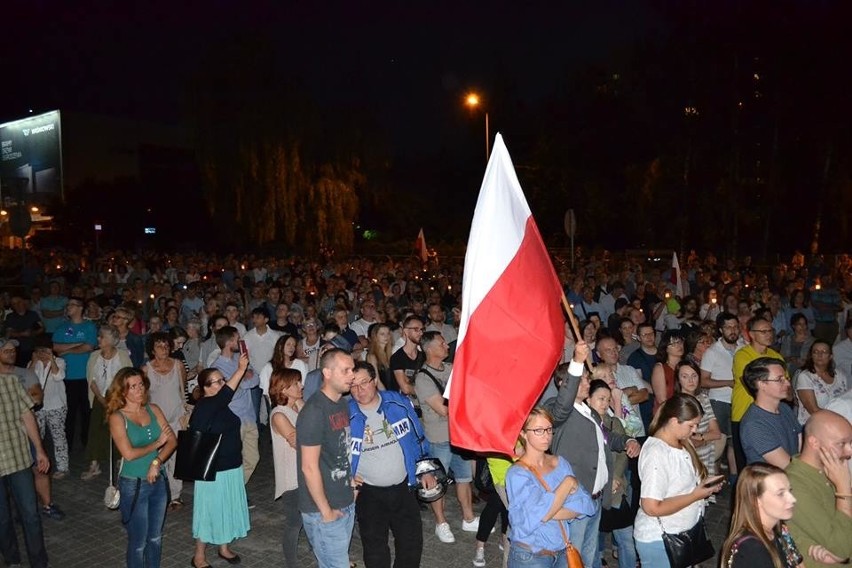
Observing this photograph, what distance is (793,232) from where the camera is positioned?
114 ft

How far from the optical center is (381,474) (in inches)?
203

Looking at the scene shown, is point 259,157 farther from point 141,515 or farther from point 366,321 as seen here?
point 141,515

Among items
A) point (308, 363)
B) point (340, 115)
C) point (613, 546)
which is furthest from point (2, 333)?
point (340, 115)

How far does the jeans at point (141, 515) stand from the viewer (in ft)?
17.1

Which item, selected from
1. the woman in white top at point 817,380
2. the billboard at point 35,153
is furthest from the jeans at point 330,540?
the billboard at point 35,153

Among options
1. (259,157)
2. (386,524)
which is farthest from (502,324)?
(259,157)

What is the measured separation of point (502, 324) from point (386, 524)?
5.84ft

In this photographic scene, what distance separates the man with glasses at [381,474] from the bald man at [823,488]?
8.19 ft

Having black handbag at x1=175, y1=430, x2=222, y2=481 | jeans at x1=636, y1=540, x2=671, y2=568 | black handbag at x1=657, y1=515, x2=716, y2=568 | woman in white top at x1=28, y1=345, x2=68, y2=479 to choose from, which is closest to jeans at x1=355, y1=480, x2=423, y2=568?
black handbag at x1=175, y1=430, x2=222, y2=481

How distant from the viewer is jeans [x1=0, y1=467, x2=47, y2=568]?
5738mm

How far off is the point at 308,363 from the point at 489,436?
4.86 m

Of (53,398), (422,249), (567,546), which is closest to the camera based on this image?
(567,546)

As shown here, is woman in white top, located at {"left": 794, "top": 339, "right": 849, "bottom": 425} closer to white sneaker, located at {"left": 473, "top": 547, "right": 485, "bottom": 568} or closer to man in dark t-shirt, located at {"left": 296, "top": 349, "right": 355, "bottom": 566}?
white sneaker, located at {"left": 473, "top": 547, "right": 485, "bottom": 568}

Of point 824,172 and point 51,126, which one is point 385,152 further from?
point 51,126
